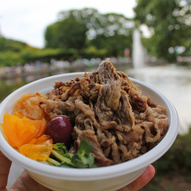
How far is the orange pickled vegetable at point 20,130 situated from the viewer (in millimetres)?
1861

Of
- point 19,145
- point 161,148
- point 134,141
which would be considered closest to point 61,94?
point 19,145

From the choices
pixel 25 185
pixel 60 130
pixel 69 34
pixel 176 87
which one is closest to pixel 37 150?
pixel 60 130

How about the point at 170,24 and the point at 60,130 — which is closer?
the point at 60,130

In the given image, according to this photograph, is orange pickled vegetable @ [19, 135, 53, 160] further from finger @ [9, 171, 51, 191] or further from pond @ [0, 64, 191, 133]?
pond @ [0, 64, 191, 133]

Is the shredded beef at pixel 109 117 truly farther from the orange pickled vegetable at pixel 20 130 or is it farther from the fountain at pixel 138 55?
the fountain at pixel 138 55

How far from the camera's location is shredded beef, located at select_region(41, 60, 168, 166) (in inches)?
71.6

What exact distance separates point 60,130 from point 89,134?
298 mm

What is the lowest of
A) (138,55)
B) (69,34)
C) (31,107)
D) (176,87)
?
(176,87)

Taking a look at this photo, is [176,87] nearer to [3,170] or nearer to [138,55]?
[3,170]

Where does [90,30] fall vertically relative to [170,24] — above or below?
above

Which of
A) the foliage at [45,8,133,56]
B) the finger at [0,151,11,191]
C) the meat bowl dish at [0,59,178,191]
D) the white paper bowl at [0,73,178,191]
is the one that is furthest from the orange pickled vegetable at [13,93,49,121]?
the foliage at [45,8,133,56]

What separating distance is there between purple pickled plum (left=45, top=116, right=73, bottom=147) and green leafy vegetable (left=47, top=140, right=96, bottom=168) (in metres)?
0.12

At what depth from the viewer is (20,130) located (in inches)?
73.9

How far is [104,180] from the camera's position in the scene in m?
1.59
